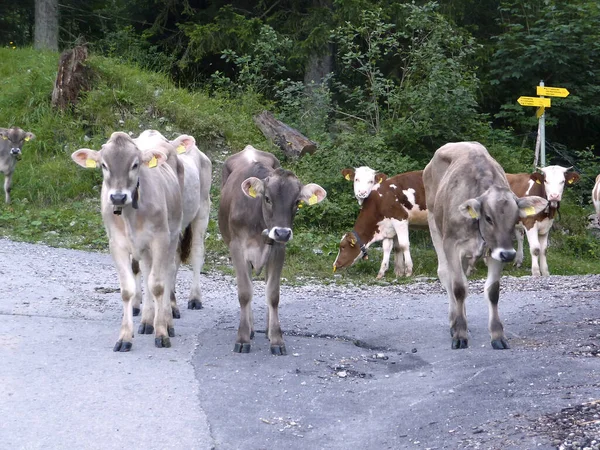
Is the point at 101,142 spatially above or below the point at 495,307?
above

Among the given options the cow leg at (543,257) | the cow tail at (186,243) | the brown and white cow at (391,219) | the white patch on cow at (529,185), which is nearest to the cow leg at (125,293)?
the cow tail at (186,243)

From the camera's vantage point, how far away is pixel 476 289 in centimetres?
1412

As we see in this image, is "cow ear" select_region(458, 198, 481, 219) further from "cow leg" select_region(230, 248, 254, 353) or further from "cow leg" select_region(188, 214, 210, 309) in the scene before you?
"cow leg" select_region(188, 214, 210, 309)

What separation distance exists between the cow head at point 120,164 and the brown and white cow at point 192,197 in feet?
5.10

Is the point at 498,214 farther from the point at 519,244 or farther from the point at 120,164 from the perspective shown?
the point at 519,244

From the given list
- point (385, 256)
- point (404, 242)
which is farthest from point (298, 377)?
point (404, 242)

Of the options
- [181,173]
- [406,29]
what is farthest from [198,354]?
[406,29]

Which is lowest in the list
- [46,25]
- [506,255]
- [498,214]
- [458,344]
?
[458,344]

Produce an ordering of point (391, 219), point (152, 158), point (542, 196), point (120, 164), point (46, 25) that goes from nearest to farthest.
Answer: point (120, 164) → point (152, 158) → point (391, 219) → point (542, 196) → point (46, 25)

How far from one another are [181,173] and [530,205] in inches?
161

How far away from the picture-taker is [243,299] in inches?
377

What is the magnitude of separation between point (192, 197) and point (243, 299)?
2675mm

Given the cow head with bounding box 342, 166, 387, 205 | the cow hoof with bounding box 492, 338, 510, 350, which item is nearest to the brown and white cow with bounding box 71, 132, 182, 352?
the cow hoof with bounding box 492, 338, 510, 350

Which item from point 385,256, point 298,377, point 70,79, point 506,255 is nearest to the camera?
point 298,377
